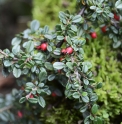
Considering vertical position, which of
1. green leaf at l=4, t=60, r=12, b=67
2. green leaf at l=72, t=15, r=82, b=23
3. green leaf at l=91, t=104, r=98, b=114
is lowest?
green leaf at l=91, t=104, r=98, b=114

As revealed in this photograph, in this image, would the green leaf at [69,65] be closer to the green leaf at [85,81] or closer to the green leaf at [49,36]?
the green leaf at [85,81]

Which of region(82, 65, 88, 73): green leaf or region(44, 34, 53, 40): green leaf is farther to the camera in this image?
region(44, 34, 53, 40): green leaf

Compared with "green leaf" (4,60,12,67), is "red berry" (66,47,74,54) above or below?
below

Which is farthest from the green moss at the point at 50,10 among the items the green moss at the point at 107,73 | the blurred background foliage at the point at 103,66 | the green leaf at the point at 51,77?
the green leaf at the point at 51,77

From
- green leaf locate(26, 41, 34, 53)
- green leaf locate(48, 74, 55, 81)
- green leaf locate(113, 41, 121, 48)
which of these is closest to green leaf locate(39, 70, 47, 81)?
green leaf locate(48, 74, 55, 81)

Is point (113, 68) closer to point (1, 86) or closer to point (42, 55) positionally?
point (42, 55)

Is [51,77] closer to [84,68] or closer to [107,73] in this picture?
[84,68]

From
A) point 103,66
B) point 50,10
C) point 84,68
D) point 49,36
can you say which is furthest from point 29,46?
point 50,10

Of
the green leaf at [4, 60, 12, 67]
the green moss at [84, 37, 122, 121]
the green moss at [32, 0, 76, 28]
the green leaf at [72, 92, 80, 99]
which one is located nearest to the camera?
the green leaf at [72, 92, 80, 99]

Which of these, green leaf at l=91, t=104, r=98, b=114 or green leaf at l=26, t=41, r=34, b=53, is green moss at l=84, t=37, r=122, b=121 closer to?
green leaf at l=91, t=104, r=98, b=114
